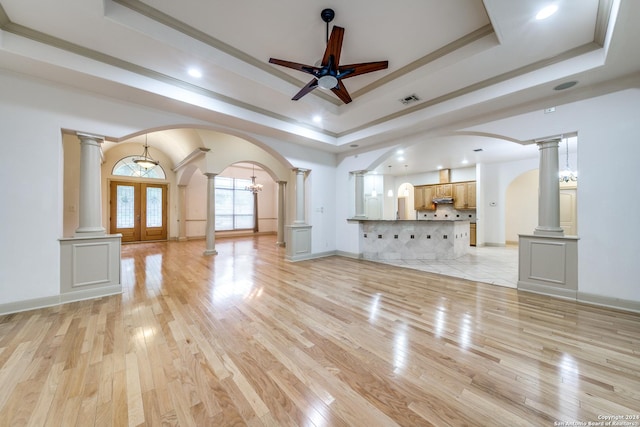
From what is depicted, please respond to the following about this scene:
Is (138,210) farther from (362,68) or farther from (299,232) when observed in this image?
(362,68)

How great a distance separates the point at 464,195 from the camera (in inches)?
359

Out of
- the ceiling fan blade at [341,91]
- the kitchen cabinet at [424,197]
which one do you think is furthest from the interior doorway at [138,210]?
the kitchen cabinet at [424,197]

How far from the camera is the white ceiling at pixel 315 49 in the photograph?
2.39 meters

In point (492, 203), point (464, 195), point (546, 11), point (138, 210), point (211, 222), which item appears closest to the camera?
point (546, 11)

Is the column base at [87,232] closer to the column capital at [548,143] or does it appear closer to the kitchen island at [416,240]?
the kitchen island at [416,240]

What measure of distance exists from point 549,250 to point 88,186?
675cm

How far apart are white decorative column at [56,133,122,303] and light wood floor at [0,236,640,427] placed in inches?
9.9

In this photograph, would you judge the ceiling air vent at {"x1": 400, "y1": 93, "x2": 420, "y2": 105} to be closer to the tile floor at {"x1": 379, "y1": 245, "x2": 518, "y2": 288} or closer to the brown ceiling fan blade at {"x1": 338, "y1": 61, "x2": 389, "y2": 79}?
the brown ceiling fan blade at {"x1": 338, "y1": 61, "x2": 389, "y2": 79}

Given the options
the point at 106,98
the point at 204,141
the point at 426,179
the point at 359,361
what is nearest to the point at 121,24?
the point at 106,98

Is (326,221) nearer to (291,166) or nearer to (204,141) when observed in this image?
(291,166)

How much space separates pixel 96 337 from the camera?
2258 mm

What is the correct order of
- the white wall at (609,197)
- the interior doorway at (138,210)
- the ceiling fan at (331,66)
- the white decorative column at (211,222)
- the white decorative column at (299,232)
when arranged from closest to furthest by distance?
the ceiling fan at (331,66) → the white wall at (609,197) → the white decorative column at (299,232) → the white decorative column at (211,222) → the interior doorway at (138,210)

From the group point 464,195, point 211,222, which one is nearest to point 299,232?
point 211,222

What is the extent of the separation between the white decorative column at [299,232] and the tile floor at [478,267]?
6.69 feet
